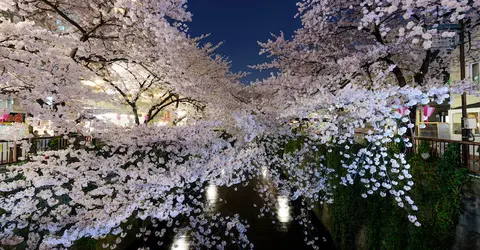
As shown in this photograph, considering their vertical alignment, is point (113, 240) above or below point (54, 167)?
below

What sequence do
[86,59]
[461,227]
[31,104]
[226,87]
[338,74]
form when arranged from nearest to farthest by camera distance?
[461,227], [31,104], [86,59], [338,74], [226,87]

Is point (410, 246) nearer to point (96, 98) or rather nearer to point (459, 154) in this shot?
point (459, 154)

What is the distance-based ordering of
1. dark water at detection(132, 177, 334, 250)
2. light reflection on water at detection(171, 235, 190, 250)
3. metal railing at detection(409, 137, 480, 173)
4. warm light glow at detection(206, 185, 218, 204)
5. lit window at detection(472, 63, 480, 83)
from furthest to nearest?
1. warm light glow at detection(206, 185, 218, 204)
2. lit window at detection(472, 63, 480, 83)
3. dark water at detection(132, 177, 334, 250)
4. light reflection on water at detection(171, 235, 190, 250)
5. metal railing at detection(409, 137, 480, 173)

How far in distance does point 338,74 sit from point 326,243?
7211 mm

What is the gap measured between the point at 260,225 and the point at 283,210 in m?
2.14

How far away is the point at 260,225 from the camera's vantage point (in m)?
11.3

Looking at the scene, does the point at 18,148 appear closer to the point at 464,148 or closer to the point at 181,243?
the point at 181,243

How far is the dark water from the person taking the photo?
32.1 feet

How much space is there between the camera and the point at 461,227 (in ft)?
15.5

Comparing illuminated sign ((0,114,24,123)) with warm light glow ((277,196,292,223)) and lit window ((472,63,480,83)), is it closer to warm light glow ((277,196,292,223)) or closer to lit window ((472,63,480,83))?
warm light glow ((277,196,292,223))

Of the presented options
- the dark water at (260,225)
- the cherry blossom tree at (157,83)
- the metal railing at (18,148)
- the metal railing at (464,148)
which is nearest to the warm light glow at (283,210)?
the dark water at (260,225)

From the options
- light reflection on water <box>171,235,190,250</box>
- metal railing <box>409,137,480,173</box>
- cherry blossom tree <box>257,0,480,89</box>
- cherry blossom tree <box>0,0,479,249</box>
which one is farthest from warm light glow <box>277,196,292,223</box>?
metal railing <box>409,137,480,173</box>

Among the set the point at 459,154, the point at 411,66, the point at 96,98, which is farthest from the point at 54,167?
the point at 411,66

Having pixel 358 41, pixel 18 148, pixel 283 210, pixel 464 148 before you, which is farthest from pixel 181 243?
pixel 358 41
